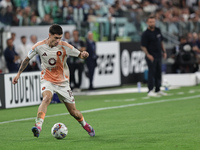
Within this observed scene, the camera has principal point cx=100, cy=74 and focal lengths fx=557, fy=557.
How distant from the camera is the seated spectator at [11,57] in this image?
1969cm

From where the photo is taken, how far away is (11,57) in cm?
1973

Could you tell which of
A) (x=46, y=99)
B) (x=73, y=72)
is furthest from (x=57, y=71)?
(x=73, y=72)

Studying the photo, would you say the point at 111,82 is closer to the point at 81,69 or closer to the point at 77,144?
the point at 81,69

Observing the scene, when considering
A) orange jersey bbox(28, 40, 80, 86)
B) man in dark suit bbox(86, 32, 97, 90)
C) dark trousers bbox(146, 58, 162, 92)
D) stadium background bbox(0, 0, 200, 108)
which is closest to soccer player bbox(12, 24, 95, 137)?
orange jersey bbox(28, 40, 80, 86)

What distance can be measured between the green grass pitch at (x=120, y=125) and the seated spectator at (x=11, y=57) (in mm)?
3305

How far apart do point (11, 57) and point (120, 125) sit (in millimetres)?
9307

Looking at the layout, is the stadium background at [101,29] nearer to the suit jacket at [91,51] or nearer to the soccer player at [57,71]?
the suit jacket at [91,51]

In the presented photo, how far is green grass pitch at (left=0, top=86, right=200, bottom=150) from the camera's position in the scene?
8.76 meters

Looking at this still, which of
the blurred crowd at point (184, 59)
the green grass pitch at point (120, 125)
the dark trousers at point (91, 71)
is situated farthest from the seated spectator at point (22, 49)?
the blurred crowd at point (184, 59)

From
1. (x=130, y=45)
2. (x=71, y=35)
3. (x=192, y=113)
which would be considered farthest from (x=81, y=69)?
(x=192, y=113)

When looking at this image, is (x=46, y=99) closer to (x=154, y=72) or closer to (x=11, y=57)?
(x=154, y=72)

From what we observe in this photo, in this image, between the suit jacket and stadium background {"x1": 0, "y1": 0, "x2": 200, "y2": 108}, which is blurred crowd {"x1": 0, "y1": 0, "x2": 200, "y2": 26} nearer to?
stadium background {"x1": 0, "y1": 0, "x2": 200, "y2": 108}

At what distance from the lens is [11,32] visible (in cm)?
2089

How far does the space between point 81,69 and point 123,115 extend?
7828 mm
